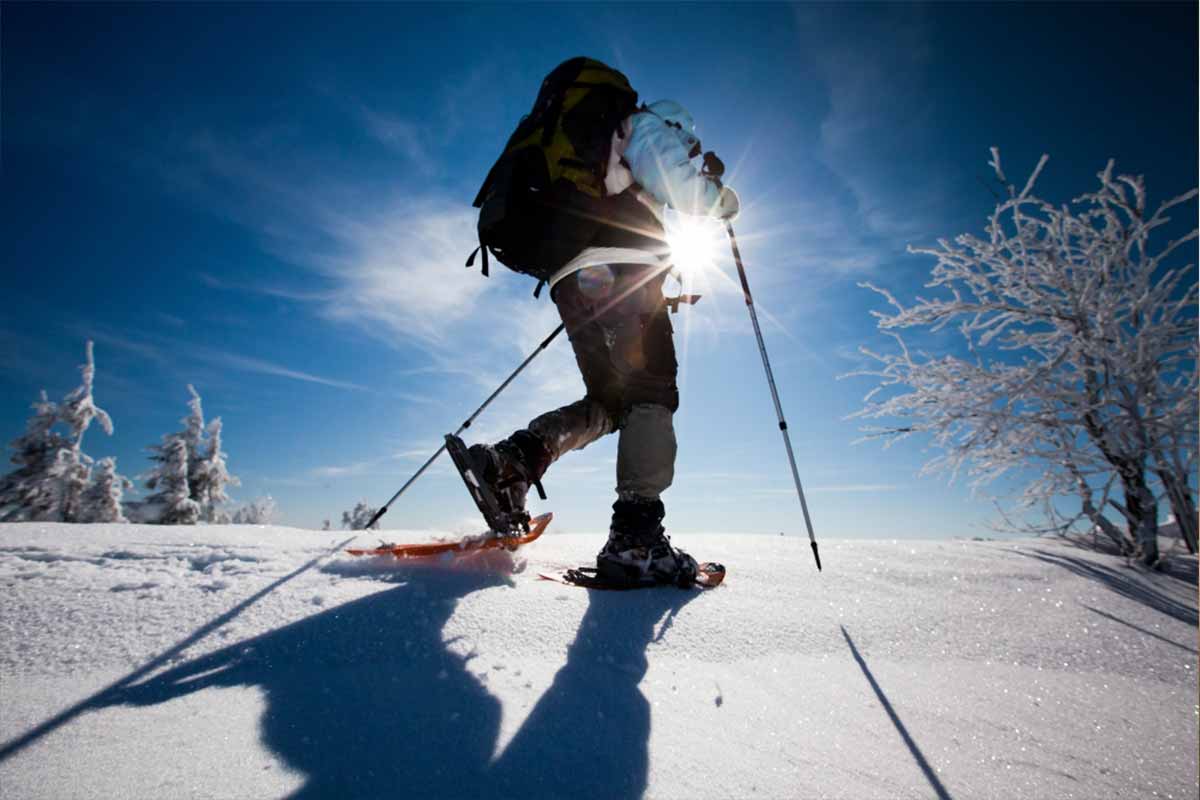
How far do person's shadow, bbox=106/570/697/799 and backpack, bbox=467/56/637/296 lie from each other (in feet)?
6.55

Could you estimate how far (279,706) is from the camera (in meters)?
0.97

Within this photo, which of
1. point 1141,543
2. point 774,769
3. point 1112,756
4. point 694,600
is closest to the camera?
point 774,769

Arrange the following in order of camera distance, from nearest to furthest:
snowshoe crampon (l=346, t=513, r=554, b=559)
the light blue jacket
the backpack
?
snowshoe crampon (l=346, t=513, r=554, b=559) → the light blue jacket → the backpack

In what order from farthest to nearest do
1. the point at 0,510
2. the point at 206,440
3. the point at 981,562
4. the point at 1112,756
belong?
the point at 206,440
the point at 0,510
the point at 981,562
the point at 1112,756

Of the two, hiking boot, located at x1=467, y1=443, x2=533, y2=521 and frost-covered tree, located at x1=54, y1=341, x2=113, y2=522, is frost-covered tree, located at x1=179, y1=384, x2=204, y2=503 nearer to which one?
frost-covered tree, located at x1=54, y1=341, x2=113, y2=522

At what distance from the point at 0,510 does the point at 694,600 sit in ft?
79.3

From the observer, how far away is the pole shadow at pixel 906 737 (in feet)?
3.10

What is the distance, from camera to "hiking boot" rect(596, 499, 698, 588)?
7.36ft

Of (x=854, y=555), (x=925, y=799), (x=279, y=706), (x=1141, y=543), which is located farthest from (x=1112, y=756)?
(x=1141, y=543)

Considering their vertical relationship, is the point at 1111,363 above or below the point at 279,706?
above

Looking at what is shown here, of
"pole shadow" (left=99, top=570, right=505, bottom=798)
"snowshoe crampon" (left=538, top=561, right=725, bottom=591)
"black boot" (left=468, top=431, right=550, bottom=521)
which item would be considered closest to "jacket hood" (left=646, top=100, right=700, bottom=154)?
"black boot" (left=468, top=431, right=550, bottom=521)

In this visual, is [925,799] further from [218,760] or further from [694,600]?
[218,760]

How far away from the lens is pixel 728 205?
268 centimetres

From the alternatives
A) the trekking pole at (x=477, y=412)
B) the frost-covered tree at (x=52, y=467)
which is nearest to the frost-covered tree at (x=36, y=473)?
the frost-covered tree at (x=52, y=467)
